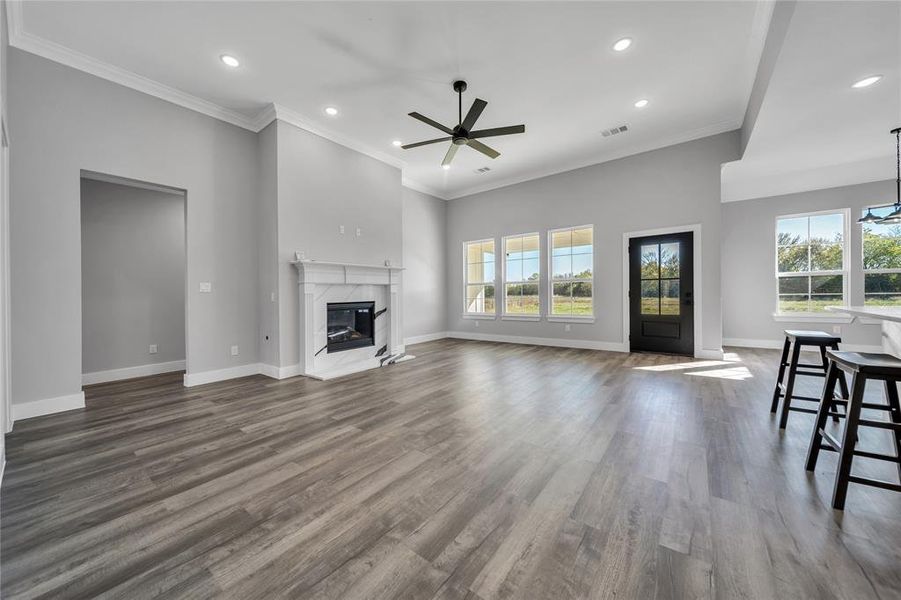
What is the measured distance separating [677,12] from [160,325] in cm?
681

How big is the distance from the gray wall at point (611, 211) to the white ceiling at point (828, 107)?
616 millimetres

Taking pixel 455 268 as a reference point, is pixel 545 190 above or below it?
above

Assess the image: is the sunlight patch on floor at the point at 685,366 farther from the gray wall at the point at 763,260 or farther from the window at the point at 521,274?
the window at the point at 521,274

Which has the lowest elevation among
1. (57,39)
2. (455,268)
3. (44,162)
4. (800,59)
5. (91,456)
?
(91,456)

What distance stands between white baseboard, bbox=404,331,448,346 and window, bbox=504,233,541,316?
5.45ft

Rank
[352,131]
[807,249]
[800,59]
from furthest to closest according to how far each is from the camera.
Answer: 1. [807,249]
2. [352,131]
3. [800,59]

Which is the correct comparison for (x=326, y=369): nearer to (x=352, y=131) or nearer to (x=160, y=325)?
(x=160, y=325)

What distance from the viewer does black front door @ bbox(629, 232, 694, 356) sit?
17.0ft

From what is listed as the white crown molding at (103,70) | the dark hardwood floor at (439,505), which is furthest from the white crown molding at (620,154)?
the white crown molding at (103,70)

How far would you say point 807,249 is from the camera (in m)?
5.67

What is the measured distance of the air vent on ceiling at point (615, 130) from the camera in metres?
4.78

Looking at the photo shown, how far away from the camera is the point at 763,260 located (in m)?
5.95

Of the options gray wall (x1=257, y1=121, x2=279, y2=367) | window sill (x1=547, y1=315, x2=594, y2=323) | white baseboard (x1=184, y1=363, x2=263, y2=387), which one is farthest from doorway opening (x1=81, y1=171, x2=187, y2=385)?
window sill (x1=547, y1=315, x2=594, y2=323)

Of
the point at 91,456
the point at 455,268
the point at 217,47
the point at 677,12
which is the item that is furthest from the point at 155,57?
the point at 455,268
